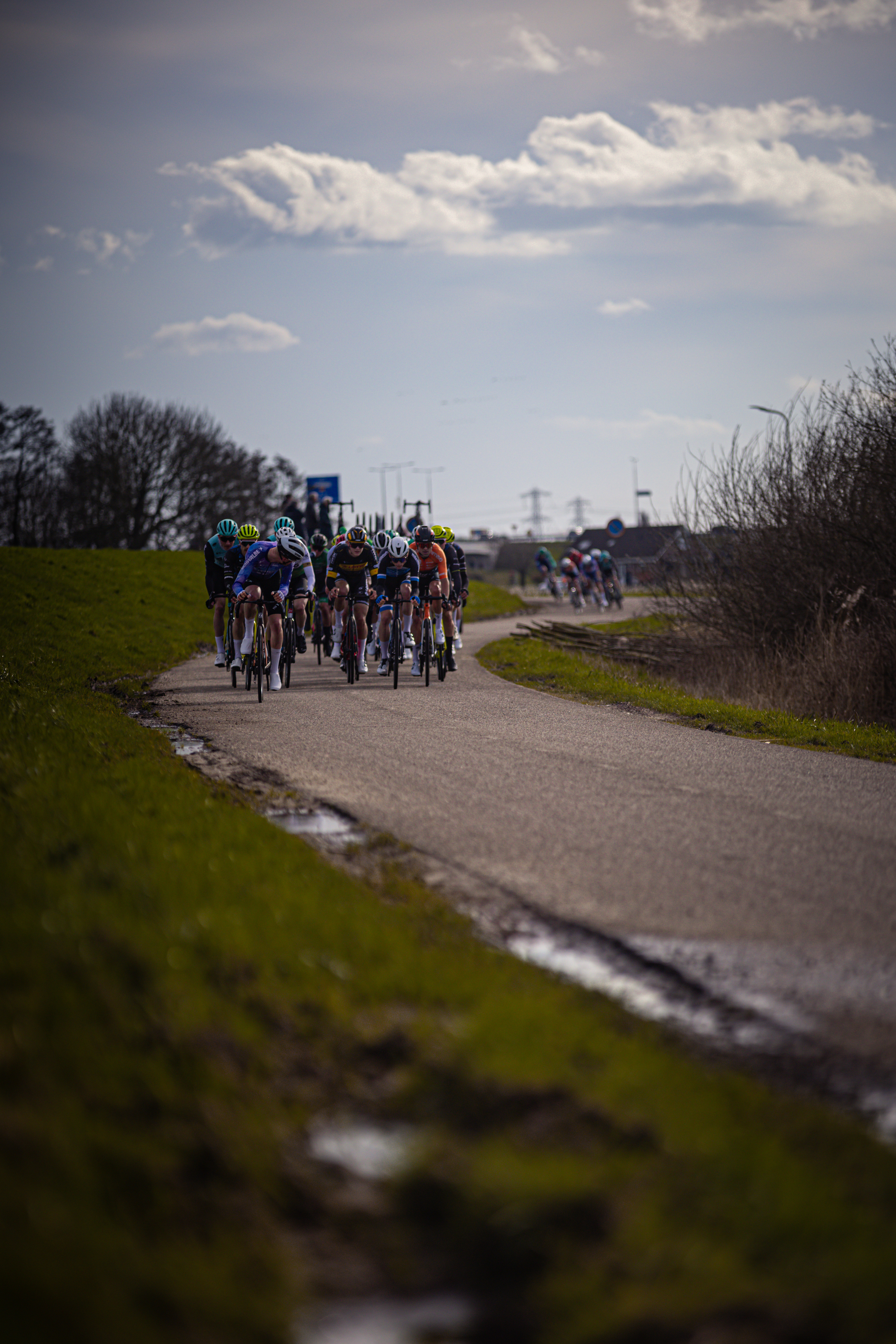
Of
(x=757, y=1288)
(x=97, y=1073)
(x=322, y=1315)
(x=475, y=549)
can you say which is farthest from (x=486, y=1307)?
(x=475, y=549)

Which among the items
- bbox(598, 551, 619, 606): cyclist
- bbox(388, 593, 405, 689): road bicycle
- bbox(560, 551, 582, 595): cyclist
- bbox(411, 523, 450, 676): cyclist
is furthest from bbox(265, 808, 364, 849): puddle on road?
bbox(598, 551, 619, 606): cyclist

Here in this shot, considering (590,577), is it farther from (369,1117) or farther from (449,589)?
(369,1117)

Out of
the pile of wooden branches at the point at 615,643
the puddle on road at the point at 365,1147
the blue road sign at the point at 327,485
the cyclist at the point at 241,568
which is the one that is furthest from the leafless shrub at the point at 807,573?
the blue road sign at the point at 327,485

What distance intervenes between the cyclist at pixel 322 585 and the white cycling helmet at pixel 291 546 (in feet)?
17.1

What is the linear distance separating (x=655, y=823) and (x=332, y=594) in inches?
444

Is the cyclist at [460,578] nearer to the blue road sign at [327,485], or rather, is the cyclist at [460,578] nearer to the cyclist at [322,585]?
the cyclist at [322,585]

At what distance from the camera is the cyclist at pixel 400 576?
17.1 meters

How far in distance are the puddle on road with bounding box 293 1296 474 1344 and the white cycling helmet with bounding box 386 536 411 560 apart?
1477cm

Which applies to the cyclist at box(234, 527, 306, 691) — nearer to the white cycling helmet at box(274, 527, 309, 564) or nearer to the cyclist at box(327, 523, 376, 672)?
the white cycling helmet at box(274, 527, 309, 564)

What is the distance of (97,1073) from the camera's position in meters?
3.25

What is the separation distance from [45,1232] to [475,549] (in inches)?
6027

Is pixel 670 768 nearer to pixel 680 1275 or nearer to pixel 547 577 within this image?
pixel 680 1275

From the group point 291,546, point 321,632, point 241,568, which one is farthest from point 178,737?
point 321,632

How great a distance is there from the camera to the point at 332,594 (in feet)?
60.0
